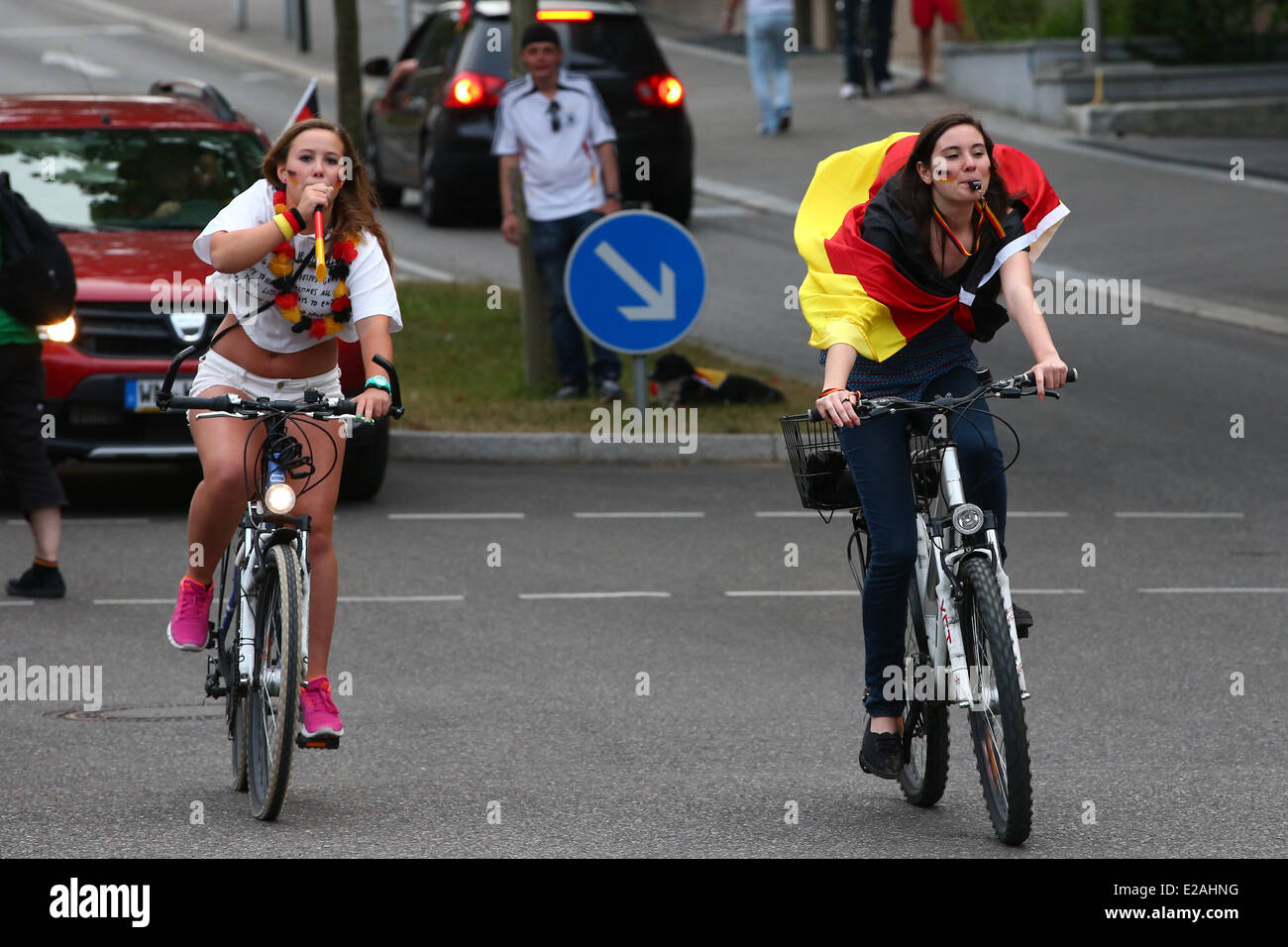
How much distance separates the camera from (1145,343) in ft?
50.5

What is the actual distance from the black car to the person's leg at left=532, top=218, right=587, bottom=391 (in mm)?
5566

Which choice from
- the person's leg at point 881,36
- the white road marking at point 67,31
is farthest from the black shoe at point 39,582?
the white road marking at point 67,31

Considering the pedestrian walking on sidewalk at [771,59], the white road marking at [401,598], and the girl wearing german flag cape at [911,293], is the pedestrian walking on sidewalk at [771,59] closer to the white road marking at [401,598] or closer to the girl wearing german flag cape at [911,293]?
the white road marking at [401,598]

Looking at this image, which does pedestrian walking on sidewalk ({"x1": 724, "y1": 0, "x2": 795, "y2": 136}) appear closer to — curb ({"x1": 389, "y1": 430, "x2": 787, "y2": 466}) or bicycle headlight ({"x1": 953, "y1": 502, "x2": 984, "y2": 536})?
curb ({"x1": 389, "y1": 430, "x2": 787, "y2": 466})

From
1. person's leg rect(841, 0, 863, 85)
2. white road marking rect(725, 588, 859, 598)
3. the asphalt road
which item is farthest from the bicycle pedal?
person's leg rect(841, 0, 863, 85)

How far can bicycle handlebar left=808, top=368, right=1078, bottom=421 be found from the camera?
5.48 m

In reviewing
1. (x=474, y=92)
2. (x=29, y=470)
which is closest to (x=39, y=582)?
(x=29, y=470)

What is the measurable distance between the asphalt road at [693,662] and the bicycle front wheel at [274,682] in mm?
123

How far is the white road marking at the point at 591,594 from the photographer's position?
363 inches

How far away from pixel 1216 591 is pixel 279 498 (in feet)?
15.4

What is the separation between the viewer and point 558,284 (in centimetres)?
1321

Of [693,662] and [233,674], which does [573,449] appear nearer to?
[693,662]

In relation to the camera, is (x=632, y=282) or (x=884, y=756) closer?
(x=884, y=756)

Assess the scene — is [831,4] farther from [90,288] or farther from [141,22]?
[90,288]
